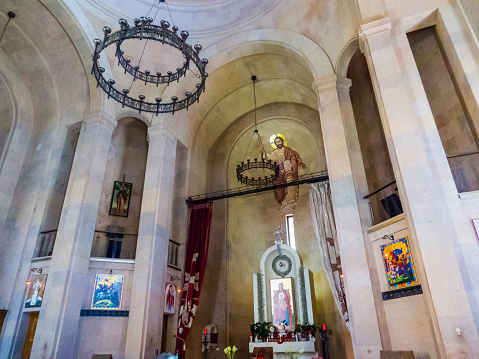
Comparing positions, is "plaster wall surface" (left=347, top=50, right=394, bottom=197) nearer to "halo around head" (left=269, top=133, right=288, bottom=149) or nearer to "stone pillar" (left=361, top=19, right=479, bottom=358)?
"stone pillar" (left=361, top=19, right=479, bottom=358)

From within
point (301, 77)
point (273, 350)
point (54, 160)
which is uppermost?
point (301, 77)

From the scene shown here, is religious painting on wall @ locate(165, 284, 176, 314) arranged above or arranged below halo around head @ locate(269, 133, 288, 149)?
below

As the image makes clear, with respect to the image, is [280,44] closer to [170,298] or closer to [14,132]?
[170,298]

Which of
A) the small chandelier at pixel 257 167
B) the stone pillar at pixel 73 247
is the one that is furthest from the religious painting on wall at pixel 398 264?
the stone pillar at pixel 73 247

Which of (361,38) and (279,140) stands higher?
(279,140)

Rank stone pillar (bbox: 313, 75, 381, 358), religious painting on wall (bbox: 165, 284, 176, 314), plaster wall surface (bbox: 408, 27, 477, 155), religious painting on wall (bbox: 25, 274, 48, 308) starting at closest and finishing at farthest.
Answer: stone pillar (bbox: 313, 75, 381, 358) → plaster wall surface (bbox: 408, 27, 477, 155) → religious painting on wall (bbox: 25, 274, 48, 308) → religious painting on wall (bbox: 165, 284, 176, 314)

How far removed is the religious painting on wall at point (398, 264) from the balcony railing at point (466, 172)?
79.1 inches

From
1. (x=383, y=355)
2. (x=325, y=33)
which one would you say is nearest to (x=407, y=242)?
(x=383, y=355)

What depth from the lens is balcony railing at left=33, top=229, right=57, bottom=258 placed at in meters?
9.30

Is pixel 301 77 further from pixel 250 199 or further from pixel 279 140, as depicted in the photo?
pixel 250 199

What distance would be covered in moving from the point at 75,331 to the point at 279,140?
10082 mm

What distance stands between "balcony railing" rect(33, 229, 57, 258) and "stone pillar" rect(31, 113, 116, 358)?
795 millimetres

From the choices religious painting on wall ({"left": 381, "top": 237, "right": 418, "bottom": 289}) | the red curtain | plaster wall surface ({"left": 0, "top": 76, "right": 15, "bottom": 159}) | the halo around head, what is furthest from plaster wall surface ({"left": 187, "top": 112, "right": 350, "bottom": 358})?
plaster wall surface ({"left": 0, "top": 76, "right": 15, "bottom": 159})

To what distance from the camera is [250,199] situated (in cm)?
1484
